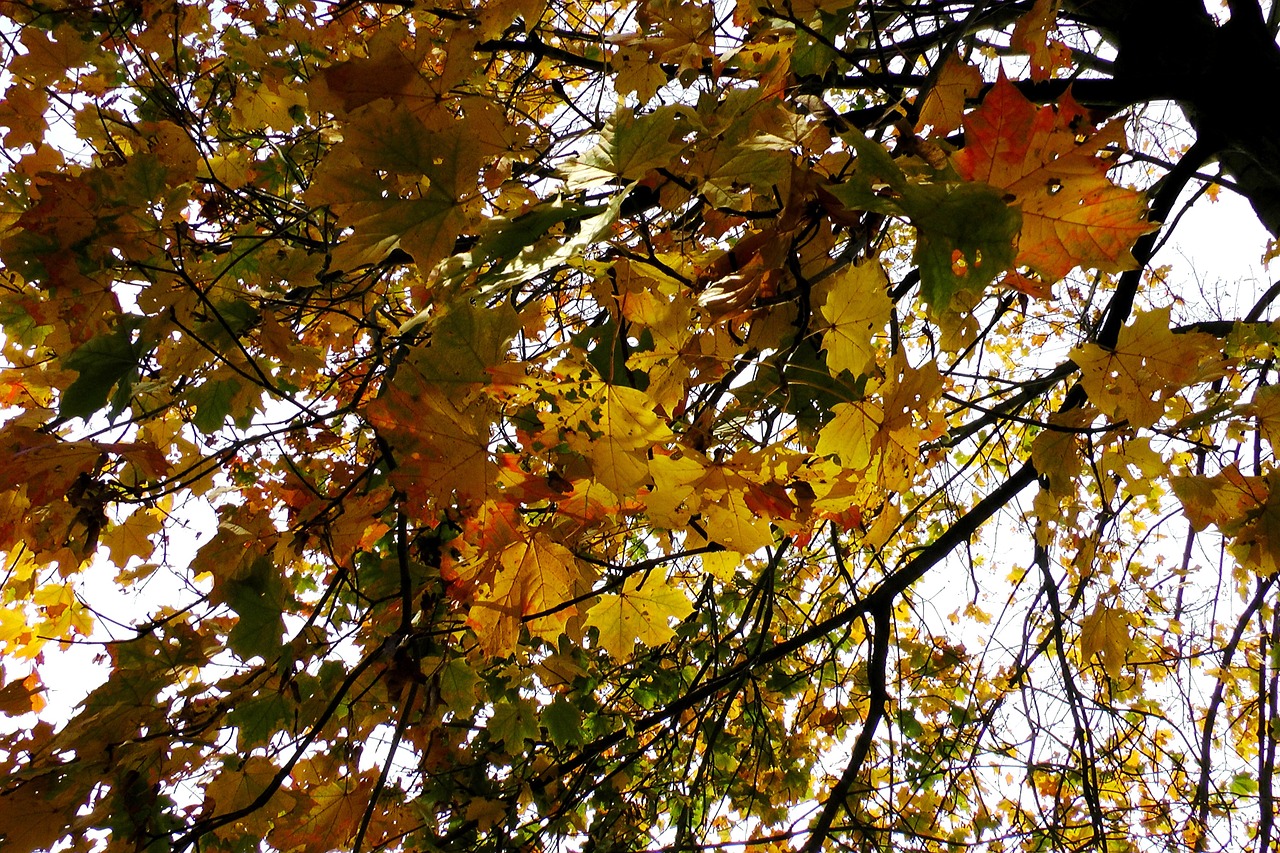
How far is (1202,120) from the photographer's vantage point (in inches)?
93.9

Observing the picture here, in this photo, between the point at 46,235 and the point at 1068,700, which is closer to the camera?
the point at 46,235

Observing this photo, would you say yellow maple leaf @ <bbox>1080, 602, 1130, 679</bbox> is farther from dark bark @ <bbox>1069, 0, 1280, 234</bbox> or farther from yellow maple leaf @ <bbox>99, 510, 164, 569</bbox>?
yellow maple leaf @ <bbox>99, 510, 164, 569</bbox>

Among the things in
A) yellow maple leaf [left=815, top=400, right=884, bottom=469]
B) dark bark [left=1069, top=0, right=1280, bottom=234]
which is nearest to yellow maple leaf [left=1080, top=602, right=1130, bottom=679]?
yellow maple leaf [left=815, top=400, right=884, bottom=469]

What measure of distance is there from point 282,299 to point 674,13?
3.72 ft

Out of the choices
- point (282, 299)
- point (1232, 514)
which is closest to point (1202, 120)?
point (1232, 514)

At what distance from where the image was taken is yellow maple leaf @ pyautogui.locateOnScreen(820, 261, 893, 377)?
1.07 metres

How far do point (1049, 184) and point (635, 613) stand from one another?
102cm

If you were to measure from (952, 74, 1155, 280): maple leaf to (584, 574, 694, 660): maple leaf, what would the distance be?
882 millimetres

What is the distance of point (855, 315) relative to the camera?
1.08 meters

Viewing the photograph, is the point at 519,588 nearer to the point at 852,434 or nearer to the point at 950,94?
the point at 852,434

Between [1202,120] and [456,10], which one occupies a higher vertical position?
[1202,120]

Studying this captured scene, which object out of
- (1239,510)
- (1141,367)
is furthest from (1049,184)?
(1239,510)

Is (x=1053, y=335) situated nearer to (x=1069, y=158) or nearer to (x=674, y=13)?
(x=674, y=13)

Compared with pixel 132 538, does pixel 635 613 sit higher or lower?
lower
